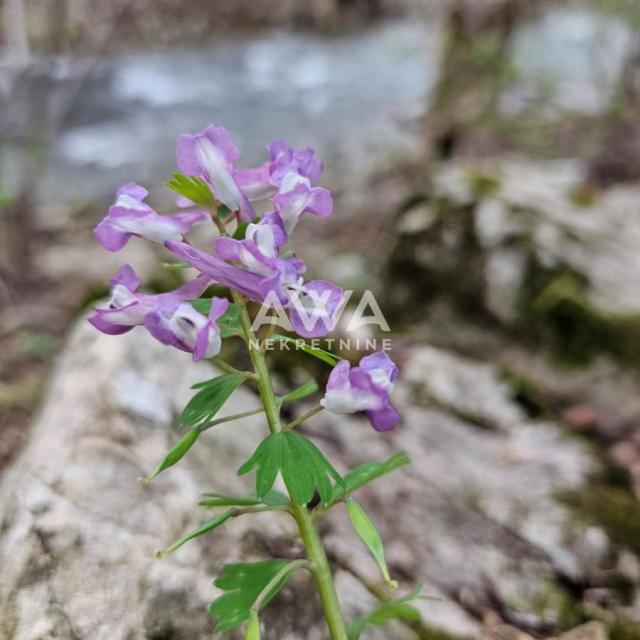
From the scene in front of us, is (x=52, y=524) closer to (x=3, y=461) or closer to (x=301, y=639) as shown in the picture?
(x=301, y=639)

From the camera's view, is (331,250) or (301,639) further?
(331,250)

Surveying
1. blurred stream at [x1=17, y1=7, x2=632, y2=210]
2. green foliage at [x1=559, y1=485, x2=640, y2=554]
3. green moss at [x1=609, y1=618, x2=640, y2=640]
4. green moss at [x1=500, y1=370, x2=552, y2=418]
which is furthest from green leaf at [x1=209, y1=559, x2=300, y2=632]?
Result: blurred stream at [x1=17, y1=7, x2=632, y2=210]

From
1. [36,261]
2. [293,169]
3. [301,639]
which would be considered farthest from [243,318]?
[36,261]

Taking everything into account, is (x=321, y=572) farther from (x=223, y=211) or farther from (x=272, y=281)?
(x=223, y=211)

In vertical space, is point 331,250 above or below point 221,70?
above

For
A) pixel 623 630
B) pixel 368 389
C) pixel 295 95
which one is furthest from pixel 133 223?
pixel 295 95

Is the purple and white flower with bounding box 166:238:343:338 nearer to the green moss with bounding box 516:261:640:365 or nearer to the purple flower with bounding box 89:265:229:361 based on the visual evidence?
the purple flower with bounding box 89:265:229:361
